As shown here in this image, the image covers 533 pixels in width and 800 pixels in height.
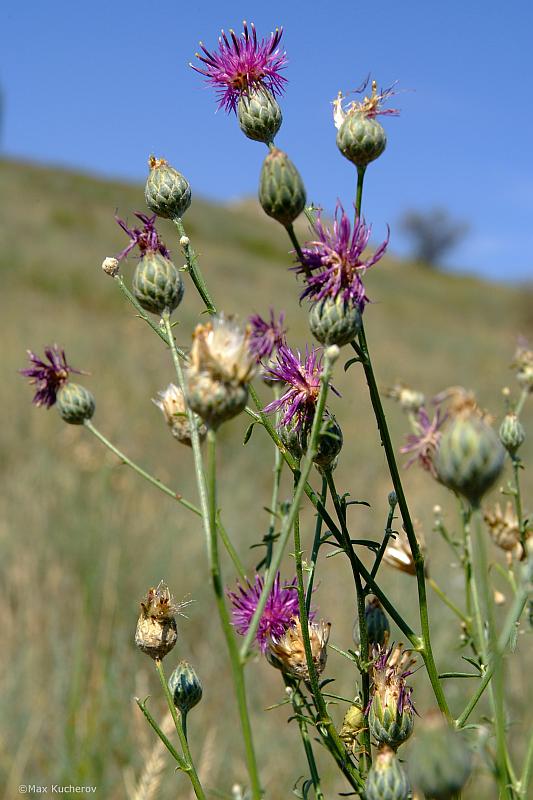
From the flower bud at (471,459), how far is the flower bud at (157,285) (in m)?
0.61

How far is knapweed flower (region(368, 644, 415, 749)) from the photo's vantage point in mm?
1129

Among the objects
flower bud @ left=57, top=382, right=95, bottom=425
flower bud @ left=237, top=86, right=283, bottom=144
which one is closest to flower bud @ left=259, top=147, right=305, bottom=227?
flower bud @ left=237, top=86, right=283, bottom=144

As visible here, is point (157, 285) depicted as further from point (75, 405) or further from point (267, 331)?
point (75, 405)

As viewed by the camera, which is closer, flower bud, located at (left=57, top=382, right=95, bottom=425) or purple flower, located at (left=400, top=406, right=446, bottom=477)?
flower bud, located at (left=57, top=382, right=95, bottom=425)

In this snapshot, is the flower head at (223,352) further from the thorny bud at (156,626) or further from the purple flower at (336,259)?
the thorny bud at (156,626)

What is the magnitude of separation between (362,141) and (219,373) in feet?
1.87

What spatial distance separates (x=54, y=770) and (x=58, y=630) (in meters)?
1.11

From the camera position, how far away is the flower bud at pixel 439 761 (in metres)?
0.80

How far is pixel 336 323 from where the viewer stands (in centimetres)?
104

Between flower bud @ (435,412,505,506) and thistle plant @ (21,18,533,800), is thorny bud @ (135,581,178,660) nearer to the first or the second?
thistle plant @ (21,18,533,800)

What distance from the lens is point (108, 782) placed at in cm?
329

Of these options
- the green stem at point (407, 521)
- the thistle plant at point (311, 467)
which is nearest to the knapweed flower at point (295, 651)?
the thistle plant at point (311, 467)

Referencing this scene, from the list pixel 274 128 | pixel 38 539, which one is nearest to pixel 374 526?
pixel 38 539

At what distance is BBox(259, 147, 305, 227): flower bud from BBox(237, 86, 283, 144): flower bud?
10.2 inches
